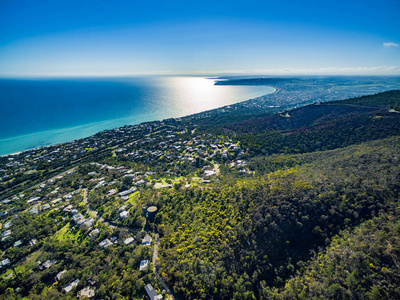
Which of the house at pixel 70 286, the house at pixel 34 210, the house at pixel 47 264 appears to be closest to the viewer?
the house at pixel 70 286

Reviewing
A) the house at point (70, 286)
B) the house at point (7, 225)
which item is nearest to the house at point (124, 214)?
the house at point (70, 286)

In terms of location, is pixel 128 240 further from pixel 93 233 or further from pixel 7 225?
pixel 7 225

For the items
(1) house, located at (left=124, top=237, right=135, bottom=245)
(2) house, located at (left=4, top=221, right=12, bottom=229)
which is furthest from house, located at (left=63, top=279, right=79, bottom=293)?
(2) house, located at (left=4, top=221, right=12, bottom=229)

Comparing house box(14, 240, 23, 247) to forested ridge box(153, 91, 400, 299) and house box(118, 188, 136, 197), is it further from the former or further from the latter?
forested ridge box(153, 91, 400, 299)

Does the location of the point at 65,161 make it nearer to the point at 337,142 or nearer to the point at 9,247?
the point at 9,247

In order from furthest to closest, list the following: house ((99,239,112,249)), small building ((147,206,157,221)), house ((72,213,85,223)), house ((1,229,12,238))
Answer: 1. house ((72,213,85,223))
2. small building ((147,206,157,221))
3. house ((1,229,12,238))
4. house ((99,239,112,249))

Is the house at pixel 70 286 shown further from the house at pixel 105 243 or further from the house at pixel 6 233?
the house at pixel 6 233

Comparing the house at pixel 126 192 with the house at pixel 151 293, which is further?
the house at pixel 126 192

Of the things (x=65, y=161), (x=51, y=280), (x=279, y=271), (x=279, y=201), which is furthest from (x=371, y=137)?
(x=65, y=161)

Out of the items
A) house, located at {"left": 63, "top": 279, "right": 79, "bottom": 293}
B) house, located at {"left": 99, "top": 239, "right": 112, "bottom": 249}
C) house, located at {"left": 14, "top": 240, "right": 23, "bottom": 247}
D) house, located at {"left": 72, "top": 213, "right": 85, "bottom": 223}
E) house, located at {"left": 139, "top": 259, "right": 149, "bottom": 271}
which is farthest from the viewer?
house, located at {"left": 72, "top": 213, "right": 85, "bottom": 223}
